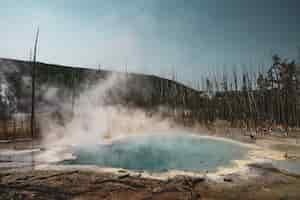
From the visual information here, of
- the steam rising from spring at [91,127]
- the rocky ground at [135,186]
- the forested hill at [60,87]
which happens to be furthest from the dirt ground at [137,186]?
the forested hill at [60,87]

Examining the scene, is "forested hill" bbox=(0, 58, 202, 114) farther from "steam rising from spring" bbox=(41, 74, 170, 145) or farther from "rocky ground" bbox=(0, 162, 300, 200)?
"rocky ground" bbox=(0, 162, 300, 200)

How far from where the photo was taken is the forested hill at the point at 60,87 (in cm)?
3319

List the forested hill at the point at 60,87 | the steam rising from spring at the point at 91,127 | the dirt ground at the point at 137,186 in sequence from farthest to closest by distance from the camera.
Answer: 1. the forested hill at the point at 60,87
2. the steam rising from spring at the point at 91,127
3. the dirt ground at the point at 137,186

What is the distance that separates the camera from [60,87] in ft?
147

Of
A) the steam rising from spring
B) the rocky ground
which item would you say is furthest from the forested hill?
the rocky ground

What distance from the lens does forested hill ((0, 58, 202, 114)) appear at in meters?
33.2

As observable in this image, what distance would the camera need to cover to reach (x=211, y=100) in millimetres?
37031

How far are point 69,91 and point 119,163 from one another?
3792 cm

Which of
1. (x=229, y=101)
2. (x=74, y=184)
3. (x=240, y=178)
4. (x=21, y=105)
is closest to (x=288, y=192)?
(x=240, y=178)

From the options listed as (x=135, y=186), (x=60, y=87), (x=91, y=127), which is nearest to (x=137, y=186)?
(x=135, y=186)

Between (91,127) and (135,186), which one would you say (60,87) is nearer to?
(91,127)

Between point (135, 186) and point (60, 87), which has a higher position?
point (60, 87)

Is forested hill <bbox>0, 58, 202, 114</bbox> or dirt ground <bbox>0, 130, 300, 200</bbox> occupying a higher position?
forested hill <bbox>0, 58, 202, 114</bbox>

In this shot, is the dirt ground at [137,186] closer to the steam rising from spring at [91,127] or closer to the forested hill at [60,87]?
the steam rising from spring at [91,127]
